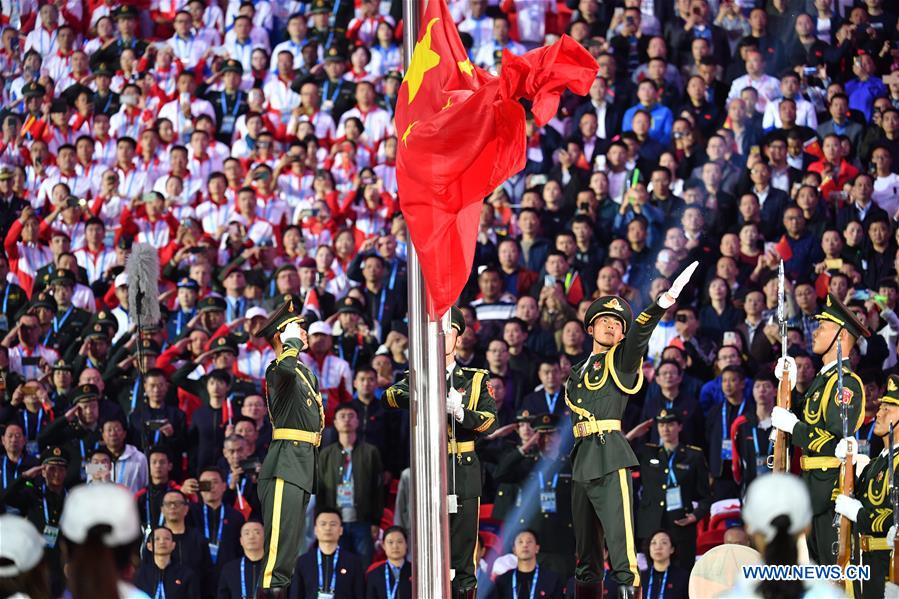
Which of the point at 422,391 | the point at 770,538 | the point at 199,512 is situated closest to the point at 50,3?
the point at 199,512

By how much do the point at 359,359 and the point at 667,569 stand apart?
112 inches

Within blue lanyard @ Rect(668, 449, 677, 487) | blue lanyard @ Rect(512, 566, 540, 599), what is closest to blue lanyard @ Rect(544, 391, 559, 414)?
blue lanyard @ Rect(668, 449, 677, 487)

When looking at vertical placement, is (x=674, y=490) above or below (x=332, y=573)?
above

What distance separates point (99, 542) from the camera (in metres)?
3.83

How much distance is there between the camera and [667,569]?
866 centimetres

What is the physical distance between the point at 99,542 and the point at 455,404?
3685 millimetres

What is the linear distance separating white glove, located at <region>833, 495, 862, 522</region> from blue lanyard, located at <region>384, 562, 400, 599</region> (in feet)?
9.28

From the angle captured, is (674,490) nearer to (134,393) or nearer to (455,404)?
(455,404)

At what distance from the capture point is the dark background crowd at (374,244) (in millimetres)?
9516

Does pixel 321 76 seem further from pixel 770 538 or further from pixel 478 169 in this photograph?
pixel 770 538

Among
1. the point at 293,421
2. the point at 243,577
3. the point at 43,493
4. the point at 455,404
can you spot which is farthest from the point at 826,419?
the point at 43,493

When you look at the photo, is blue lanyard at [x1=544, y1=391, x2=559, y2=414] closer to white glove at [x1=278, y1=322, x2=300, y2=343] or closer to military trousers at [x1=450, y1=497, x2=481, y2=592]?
military trousers at [x1=450, y1=497, x2=481, y2=592]

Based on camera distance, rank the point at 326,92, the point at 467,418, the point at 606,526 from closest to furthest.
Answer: the point at 606,526, the point at 467,418, the point at 326,92

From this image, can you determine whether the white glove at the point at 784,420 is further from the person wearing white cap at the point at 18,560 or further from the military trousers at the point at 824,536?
the person wearing white cap at the point at 18,560
